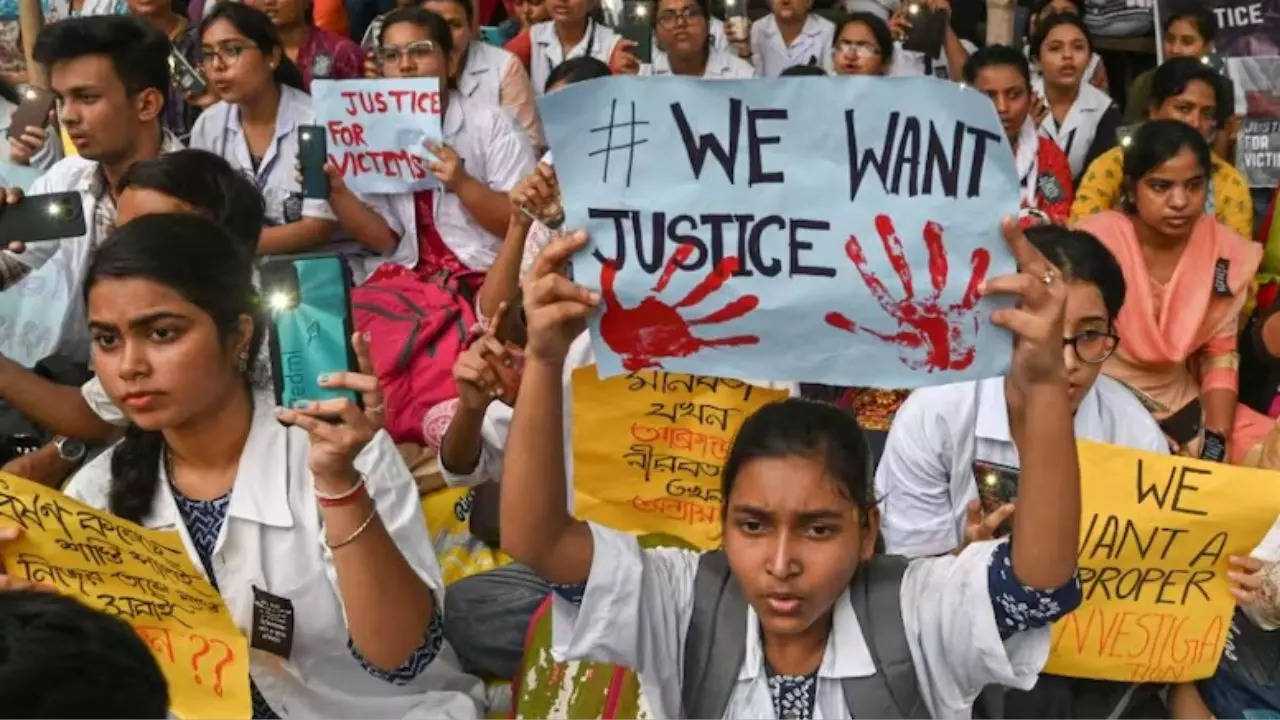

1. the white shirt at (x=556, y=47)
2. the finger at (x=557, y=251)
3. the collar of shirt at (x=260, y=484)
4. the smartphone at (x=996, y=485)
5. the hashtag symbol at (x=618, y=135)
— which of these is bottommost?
the smartphone at (x=996, y=485)

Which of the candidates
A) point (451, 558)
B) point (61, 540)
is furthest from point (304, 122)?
point (61, 540)

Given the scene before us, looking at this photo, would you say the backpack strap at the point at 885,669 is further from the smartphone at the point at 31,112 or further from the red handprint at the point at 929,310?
the smartphone at the point at 31,112

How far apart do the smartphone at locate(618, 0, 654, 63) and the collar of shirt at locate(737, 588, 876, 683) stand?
13.8 ft

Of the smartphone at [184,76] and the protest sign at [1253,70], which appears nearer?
the smartphone at [184,76]

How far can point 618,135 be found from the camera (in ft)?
6.77

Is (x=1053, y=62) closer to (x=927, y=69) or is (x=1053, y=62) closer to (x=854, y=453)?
(x=927, y=69)

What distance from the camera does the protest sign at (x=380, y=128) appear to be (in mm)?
4855

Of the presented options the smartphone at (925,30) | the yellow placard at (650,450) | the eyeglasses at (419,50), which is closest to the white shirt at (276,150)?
the eyeglasses at (419,50)

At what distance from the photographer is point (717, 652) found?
2314mm

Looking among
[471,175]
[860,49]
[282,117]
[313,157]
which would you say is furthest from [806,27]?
[313,157]

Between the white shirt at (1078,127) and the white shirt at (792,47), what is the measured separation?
3.85 feet

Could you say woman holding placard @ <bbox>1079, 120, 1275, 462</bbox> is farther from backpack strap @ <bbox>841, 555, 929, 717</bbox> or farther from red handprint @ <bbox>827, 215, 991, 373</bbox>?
red handprint @ <bbox>827, 215, 991, 373</bbox>

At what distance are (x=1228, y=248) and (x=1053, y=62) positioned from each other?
75.6 inches

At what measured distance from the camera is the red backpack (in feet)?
13.5
